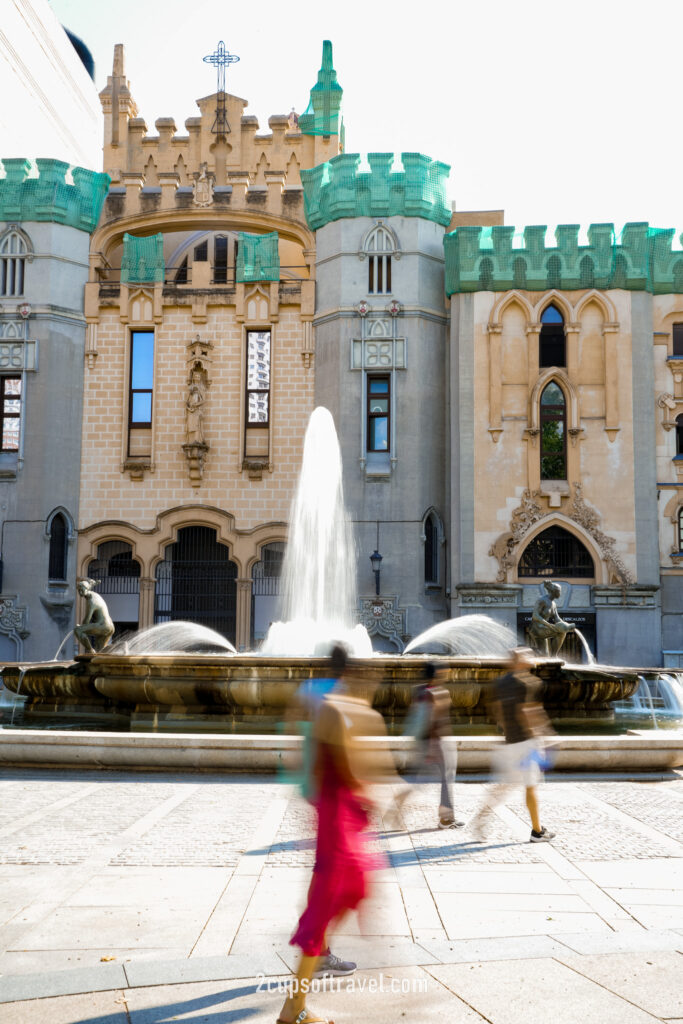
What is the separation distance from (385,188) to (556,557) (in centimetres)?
1314

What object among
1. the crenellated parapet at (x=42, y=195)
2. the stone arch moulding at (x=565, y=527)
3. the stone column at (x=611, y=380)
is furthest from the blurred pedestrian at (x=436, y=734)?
the crenellated parapet at (x=42, y=195)

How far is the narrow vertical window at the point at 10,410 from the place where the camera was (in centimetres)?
3145

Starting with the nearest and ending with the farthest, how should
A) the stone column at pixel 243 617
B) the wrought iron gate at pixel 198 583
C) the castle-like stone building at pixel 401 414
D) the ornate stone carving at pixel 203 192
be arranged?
the castle-like stone building at pixel 401 414
the stone column at pixel 243 617
the wrought iron gate at pixel 198 583
the ornate stone carving at pixel 203 192

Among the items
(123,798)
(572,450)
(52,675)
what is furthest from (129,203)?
(123,798)

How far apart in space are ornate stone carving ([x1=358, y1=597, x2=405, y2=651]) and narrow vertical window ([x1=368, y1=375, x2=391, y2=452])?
16.3ft

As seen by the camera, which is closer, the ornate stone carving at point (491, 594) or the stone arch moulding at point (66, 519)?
the ornate stone carving at point (491, 594)

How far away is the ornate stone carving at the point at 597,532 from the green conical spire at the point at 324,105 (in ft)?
62.0

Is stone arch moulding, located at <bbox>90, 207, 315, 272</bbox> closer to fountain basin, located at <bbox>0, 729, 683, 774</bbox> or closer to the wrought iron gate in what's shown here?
the wrought iron gate

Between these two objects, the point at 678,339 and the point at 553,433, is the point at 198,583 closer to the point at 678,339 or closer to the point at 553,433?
the point at 553,433

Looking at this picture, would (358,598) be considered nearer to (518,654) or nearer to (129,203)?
(129,203)

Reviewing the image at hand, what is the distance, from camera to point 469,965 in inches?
191

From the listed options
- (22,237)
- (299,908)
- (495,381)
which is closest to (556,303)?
(495,381)

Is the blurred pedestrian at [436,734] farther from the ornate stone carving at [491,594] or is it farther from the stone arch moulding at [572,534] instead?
the stone arch moulding at [572,534]

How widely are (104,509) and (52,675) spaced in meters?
17.4
